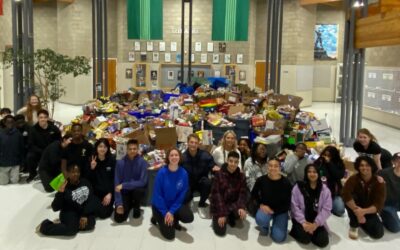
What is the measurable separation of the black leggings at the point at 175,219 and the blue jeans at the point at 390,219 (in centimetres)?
264

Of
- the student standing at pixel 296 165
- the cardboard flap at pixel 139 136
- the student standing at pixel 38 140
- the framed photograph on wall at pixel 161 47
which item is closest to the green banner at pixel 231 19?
the framed photograph on wall at pixel 161 47

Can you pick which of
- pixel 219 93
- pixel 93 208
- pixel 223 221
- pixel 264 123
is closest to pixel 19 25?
pixel 219 93

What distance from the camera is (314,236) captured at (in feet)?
18.8

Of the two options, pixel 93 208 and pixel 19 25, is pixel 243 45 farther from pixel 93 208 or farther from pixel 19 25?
pixel 93 208

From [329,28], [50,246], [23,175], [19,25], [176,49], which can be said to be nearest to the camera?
[50,246]

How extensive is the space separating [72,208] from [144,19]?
1100cm

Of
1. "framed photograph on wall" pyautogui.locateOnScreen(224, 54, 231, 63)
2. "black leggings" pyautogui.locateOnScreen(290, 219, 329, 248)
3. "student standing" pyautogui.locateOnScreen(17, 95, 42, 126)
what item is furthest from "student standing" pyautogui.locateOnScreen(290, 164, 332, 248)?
"framed photograph on wall" pyautogui.locateOnScreen(224, 54, 231, 63)

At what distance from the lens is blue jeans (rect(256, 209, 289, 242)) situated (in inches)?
230

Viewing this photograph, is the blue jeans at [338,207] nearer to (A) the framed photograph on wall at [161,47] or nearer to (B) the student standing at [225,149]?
(B) the student standing at [225,149]

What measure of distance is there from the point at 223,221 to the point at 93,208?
171 centimetres

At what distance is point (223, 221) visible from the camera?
5.98m

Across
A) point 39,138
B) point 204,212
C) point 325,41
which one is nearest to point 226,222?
point 204,212

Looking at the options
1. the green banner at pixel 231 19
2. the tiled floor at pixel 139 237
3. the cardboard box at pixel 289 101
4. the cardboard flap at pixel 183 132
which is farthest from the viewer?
the green banner at pixel 231 19

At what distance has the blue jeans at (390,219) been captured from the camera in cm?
626
